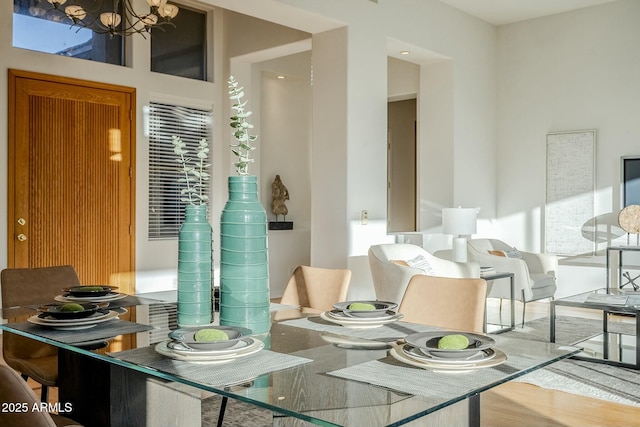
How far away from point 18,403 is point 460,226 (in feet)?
16.2

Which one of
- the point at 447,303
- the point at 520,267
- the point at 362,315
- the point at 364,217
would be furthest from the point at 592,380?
the point at 362,315

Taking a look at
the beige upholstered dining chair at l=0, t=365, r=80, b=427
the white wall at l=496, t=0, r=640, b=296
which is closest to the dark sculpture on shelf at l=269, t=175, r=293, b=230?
the white wall at l=496, t=0, r=640, b=296

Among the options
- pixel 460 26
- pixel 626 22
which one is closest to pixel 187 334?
pixel 460 26

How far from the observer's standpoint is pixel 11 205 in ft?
17.1

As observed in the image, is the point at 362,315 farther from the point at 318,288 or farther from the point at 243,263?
the point at 318,288

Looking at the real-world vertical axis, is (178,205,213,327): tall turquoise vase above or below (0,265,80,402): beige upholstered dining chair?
above

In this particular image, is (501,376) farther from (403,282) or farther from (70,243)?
(70,243)

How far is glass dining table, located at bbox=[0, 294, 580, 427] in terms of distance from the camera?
1282 millimetres

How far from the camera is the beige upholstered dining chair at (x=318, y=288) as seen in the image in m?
2.86

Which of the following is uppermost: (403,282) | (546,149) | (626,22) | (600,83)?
(626,22)

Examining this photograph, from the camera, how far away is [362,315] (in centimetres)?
212

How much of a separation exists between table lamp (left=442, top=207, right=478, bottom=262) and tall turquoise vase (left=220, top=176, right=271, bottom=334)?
400cm

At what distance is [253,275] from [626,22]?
6441mm

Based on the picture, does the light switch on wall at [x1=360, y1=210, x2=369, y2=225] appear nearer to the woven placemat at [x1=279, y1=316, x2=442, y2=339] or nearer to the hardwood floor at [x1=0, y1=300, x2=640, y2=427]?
the hardwood floor at [x1=0, y1=300, x2=640, y2=427]
